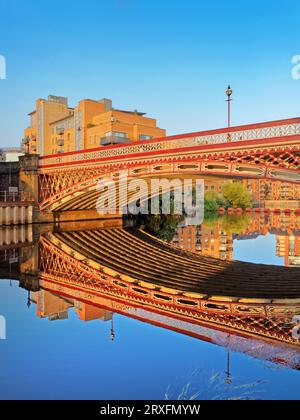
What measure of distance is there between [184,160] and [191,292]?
28.3ft

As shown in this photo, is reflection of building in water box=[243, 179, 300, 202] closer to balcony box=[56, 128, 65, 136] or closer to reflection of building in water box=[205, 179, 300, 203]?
reflection of building in water box=[205, 179, 300, 203]

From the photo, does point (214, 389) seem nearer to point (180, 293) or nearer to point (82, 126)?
point (180, 293)

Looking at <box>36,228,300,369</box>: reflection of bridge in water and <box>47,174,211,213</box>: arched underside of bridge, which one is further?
A: <box>47,174,211,213</box>: arched underside of bridge

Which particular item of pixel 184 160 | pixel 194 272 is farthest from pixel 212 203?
pixel 194 272

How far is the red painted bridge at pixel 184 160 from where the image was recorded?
522 inches

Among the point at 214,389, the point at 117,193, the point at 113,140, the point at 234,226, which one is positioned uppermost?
the point at 113,140

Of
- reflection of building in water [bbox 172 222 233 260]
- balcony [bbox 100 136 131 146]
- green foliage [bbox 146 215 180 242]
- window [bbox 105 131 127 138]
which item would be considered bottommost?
reflection of building in water [bbox 172 222 233 260]

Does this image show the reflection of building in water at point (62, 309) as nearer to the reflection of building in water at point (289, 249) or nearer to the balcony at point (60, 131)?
the reflection of building in water at point (289, 249)

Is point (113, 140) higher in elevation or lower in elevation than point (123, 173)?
higher

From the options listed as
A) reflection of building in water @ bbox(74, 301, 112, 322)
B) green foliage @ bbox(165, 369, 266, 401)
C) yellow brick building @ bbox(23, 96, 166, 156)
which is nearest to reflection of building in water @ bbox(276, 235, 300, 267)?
reflection of building in water @ bbox(74, 301, 112, 322)

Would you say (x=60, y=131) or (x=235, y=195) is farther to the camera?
(x=235, y=195)

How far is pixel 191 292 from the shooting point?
9.02 metres

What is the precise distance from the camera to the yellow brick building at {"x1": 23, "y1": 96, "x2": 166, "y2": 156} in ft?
138

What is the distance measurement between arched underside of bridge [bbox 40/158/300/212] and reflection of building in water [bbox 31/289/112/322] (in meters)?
8.46
